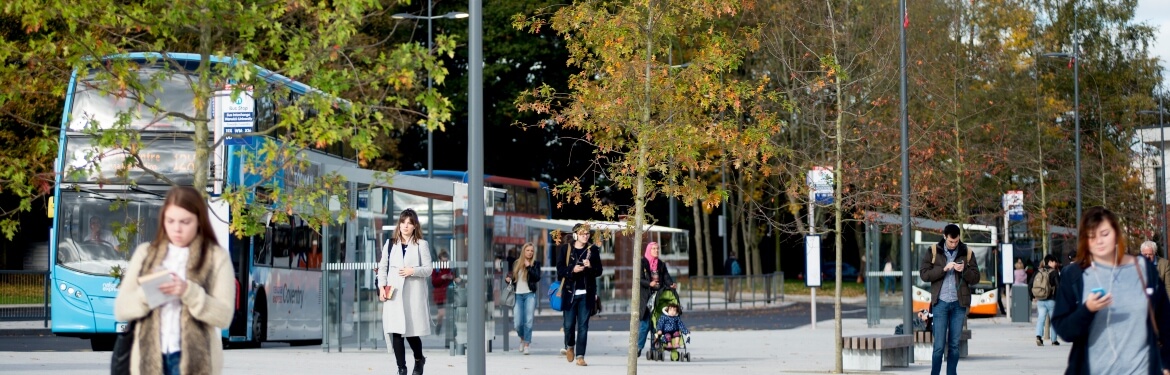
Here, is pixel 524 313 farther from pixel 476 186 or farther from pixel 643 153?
pixel 476 186

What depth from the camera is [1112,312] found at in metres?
7.69

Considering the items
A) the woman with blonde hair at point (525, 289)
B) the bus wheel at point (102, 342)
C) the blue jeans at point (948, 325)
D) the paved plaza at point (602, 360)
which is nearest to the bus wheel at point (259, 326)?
the paved plaza at point (602, 360)

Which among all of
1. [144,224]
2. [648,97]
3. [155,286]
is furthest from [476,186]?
[144,224]

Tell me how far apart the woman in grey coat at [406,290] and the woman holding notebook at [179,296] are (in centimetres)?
807

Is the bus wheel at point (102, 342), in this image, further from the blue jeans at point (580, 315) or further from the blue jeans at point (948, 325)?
the blue jeans at point (948, 325)

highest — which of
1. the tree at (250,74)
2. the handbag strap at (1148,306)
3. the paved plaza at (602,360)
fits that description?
the tree at (250,74)

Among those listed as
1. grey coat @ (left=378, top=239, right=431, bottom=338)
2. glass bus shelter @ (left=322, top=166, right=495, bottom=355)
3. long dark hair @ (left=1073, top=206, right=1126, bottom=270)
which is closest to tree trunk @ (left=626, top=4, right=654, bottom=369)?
grey coat @ (left=378, top=239, right=431, bottom=338)

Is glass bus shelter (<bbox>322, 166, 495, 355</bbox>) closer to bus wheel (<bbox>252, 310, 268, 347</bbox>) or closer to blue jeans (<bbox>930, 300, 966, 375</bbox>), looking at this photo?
bus wheel (<bbox>252, 310, 268, 347</bbox>)

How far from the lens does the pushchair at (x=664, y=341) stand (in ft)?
67.7

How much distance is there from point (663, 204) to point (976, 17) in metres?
26.9

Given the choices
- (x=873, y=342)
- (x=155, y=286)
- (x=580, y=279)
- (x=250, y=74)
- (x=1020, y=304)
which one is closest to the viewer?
(x=155, y=286)

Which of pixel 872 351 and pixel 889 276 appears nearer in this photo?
pixel 872 351

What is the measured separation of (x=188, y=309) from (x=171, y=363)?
23 centimetres

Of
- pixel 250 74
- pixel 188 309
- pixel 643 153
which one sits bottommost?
pixel 188 309
